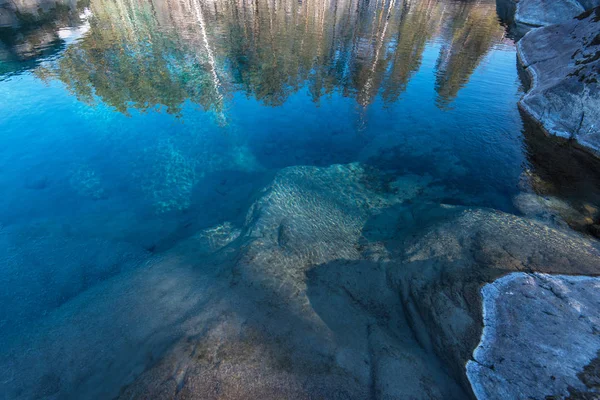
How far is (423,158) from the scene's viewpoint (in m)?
16.8

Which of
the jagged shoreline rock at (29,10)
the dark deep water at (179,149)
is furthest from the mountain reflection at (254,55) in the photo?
the jagged shoreline rock at (29,10)

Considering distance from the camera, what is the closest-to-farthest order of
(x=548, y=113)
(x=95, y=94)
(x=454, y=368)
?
(x=454, y=368), (x=548, y=113), (x=95, y=94)

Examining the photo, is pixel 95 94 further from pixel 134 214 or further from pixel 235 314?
pixel 235 314

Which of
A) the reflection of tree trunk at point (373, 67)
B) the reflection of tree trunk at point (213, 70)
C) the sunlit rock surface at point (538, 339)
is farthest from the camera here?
the reflection of tree trunk at point (373, 67)

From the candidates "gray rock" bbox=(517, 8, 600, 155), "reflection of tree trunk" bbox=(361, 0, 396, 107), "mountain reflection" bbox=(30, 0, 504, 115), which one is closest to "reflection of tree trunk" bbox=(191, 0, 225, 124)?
"mountain reflection" bbox=(30, 0, 504, 115)

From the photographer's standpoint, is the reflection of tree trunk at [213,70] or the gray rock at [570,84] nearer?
the gray rock at [570,84]

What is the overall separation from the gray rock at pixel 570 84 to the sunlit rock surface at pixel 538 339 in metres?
14.8

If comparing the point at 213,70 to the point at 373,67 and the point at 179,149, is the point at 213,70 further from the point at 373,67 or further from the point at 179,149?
the point at 373,67

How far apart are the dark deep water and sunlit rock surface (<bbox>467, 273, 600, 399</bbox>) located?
4968mm

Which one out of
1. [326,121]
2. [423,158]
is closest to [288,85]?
[326,121]

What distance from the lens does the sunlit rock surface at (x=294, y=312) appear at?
623 centimetres

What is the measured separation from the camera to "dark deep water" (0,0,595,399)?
862 cm

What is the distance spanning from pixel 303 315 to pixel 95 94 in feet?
79.9

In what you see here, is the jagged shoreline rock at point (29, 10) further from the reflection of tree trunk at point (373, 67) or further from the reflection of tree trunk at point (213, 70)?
the reflection of tree trunk at point (373, 67)
